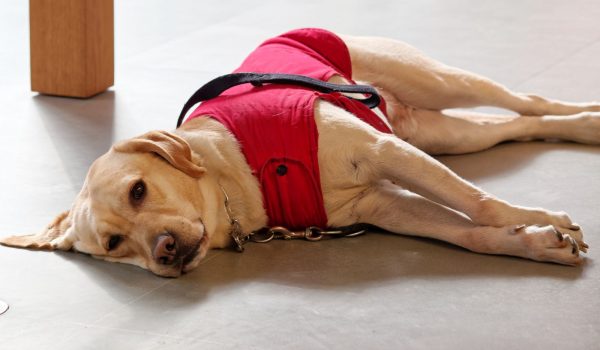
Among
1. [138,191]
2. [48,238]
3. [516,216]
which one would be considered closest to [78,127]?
[48,238]

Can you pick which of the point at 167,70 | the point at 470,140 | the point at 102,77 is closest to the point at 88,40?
the point at 102,77

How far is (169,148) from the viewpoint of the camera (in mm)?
3445

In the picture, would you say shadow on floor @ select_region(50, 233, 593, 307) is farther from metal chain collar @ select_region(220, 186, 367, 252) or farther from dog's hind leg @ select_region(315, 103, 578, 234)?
dog's hind leg @ select_region(315, 103, 578, 234)

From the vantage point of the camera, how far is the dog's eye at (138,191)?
3.35m

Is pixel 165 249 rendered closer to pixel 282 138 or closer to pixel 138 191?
pixel 138 191

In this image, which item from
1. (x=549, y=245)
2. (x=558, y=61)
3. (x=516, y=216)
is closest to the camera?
(x=549, y=245)

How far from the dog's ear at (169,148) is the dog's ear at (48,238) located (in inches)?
16.7

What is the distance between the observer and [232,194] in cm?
359

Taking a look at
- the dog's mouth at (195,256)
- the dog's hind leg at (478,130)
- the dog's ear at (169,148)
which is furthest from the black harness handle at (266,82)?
the dog's hind leg at (478,130)

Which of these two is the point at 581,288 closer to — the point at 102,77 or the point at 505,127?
the point at 505,127

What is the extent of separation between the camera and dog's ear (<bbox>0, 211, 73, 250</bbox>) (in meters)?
3.70

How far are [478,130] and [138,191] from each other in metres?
1.92

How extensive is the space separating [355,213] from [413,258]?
0.32 m

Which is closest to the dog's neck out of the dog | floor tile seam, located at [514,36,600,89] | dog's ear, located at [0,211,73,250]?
the dog
